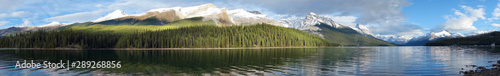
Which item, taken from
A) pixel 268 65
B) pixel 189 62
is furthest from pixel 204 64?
pixel 268 65

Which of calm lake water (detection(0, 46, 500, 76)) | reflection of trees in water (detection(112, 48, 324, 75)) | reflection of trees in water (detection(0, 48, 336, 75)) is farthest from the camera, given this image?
reflection of trees in water (detection(112, 48, 324, 75))

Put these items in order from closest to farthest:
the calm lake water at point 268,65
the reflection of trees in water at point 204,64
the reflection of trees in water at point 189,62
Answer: the calm lake water at point 268,65 < the reflection of trees in water at point 189,62 < the reflection of trees in water at point 204,64

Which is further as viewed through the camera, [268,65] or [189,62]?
[189,62]

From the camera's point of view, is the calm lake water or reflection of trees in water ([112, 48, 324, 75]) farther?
reflection of trees in water ([112, 48, 324, 75])

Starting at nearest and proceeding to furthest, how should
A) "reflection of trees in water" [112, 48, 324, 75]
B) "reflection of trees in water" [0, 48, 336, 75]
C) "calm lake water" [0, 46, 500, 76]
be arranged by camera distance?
"calm lake water" [0, 46, 500, 76]
"reflection of trees in water" [0, 48, 336, 75]
"reflection of trees in water" [112, 48, 324, 75]

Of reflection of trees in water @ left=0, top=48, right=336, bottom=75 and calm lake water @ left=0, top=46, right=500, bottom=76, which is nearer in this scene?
calm lake water @ left=0, top=46, right=500, bottom=76

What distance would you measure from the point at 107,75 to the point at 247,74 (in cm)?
1604

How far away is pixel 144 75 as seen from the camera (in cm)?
3153

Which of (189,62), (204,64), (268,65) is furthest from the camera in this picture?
(189,62)

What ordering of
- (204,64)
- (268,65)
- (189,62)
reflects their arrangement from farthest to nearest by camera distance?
(189,62), (204,64), (268,65)

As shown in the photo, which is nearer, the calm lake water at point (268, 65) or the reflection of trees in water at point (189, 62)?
the calm lake water at point (268, 65)

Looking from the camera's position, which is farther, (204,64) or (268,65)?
(204,64)

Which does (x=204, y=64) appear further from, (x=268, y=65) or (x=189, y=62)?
(x=268, y=65)

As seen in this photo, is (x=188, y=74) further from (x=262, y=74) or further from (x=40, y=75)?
(x=40, y=75)
